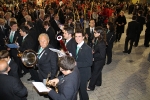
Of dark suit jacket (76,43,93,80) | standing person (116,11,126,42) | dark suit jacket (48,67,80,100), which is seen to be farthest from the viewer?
standing person (116,11,126,42)

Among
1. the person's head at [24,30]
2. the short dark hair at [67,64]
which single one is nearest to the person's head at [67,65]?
the short dark hair at [67,64]

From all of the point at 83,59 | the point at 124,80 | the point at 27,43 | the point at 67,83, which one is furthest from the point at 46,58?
the point at 124,80

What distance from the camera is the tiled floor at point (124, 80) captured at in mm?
5184

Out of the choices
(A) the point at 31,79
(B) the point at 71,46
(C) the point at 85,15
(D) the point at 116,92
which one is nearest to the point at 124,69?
(D) the point at 116,92

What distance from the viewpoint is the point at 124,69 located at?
698 cm

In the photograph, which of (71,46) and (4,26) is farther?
(4,26)

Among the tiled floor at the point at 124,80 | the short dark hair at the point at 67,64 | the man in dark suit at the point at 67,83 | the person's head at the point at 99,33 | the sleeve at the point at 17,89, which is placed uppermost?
the person's head at the point at 99,33

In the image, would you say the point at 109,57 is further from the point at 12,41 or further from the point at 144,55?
the point at 12,41

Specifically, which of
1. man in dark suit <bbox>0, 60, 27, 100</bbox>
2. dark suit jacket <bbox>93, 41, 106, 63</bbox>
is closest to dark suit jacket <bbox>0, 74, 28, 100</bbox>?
man in dark suit <bbox>0, 60, 27, 100</bbox>

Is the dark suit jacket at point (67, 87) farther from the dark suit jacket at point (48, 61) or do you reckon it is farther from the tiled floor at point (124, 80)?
the tiled floor at point (124, 80)

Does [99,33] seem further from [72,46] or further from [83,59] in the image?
[83,59]

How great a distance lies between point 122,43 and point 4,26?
271 inches

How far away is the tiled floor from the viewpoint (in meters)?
5.18

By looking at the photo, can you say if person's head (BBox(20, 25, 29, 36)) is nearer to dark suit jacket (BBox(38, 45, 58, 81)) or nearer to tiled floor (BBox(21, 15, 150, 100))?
dark suit jacket (BBox(38, 45, 58, 81))
